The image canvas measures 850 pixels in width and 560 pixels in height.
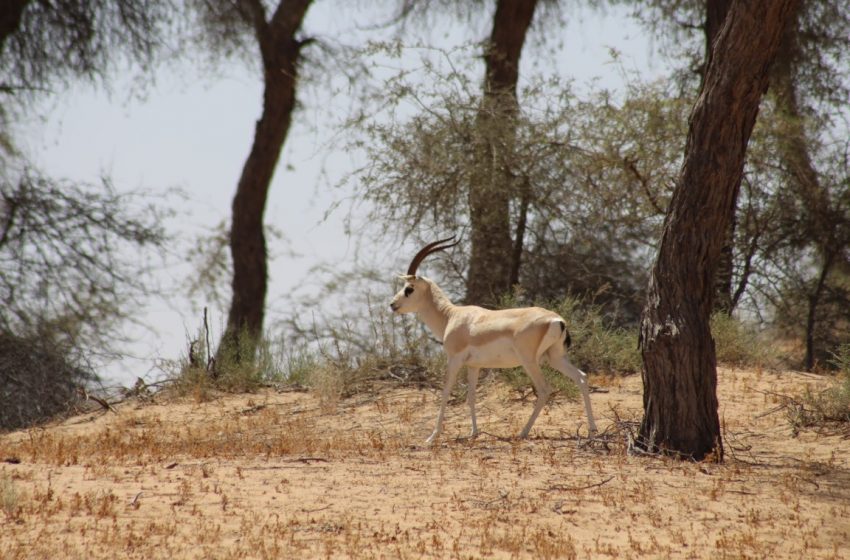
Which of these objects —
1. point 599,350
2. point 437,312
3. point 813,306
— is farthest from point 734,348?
point 437,312

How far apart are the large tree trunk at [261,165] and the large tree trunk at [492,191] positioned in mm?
3664

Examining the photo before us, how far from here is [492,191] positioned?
17.1 metres

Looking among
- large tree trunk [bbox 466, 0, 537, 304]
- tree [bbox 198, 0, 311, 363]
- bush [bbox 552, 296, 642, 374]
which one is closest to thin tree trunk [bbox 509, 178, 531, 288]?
large tree trunk [bbox 466, 0, 537, 304]

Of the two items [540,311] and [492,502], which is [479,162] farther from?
[492,502]

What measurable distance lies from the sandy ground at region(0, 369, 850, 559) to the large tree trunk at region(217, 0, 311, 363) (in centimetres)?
810

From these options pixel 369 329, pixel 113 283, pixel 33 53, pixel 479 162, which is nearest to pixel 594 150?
pixel 479 162

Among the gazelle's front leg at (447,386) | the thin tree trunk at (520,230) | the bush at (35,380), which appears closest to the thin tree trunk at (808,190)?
the thin tree trunk at (520,230)

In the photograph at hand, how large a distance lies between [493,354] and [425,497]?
286 cm

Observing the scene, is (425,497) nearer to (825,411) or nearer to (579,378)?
(579,378)

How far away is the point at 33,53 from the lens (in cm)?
1989

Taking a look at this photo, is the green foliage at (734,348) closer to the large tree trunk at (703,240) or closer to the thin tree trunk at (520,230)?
the thin tree trunk at (520,230)

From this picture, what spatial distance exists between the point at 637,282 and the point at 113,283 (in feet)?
29.4

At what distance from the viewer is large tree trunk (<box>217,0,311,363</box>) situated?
19.5m

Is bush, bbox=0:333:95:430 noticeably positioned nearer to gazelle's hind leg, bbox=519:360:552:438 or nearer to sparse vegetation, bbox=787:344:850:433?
gazelle's hind leg, bbox=519:360:552:438
